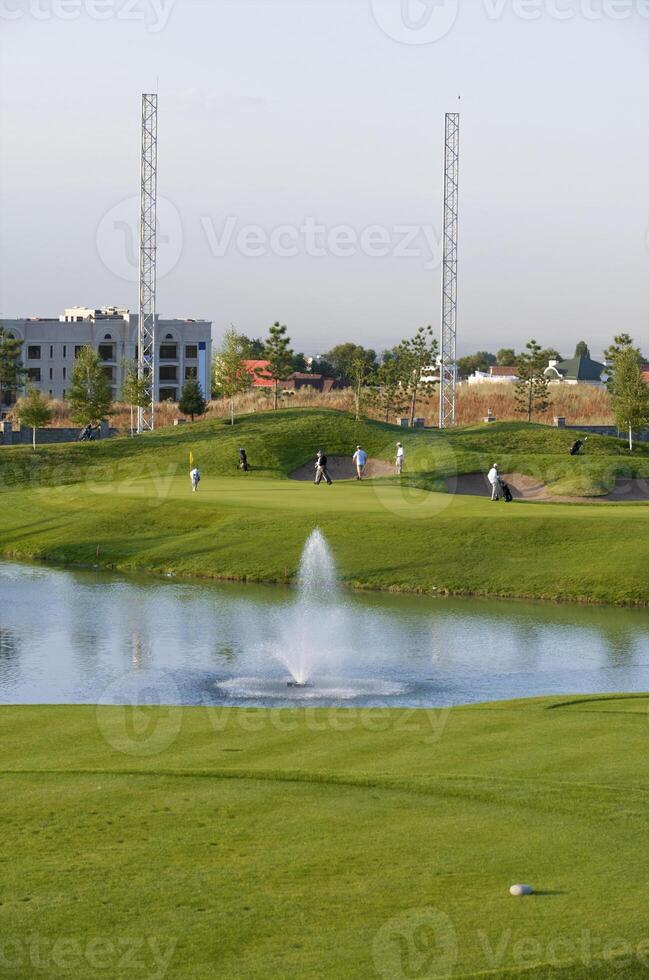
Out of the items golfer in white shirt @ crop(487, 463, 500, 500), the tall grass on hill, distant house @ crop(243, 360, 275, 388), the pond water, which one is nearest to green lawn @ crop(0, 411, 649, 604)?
golfer in white shirt @ crop(487, 463, 500, 500)

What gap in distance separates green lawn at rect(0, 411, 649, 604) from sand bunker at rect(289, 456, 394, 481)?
607 mm

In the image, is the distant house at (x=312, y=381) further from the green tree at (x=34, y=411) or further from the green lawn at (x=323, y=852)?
the green lawn at (x=323, y=852)

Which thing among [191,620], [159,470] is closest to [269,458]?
[159,470]

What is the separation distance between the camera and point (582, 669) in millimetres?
28359

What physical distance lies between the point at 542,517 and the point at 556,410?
70.0m

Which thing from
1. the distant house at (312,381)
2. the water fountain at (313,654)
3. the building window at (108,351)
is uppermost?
the building window at (108,351)

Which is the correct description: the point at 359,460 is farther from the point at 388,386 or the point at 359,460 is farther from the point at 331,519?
the point at 388,386

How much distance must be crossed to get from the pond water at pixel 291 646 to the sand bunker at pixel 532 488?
65.0 ft

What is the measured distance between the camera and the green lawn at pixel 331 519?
4200 cm

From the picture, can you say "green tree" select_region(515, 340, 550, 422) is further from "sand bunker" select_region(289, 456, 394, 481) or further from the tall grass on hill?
"sand bunker" select_region(289, 456, 394, 481)

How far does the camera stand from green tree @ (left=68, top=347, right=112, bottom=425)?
266 ft

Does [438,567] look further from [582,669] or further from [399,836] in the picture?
[399,836]

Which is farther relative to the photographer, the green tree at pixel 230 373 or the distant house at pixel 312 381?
the distant house at pixel 312 381

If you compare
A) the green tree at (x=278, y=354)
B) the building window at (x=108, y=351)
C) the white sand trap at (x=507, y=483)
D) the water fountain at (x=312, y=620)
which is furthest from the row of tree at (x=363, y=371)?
the building window at (x=108, y=351)
